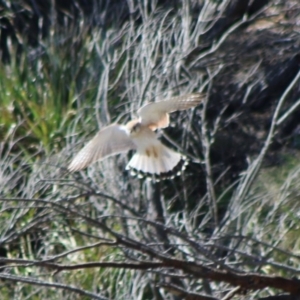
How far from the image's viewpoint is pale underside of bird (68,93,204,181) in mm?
5199

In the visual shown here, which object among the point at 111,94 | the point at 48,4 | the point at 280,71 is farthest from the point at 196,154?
the point at 48,4

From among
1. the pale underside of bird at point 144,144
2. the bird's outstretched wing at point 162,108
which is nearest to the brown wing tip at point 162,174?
the pale underside of bird at point 144,144

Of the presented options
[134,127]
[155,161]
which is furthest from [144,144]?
[134,127]

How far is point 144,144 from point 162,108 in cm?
39

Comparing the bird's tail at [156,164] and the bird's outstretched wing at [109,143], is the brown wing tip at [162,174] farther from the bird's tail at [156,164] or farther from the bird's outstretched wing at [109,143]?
the bird's outstretched wing at [109,143]

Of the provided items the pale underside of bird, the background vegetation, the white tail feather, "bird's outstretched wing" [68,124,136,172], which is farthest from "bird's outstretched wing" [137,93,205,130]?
the background vegetation

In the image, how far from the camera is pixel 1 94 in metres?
7.98

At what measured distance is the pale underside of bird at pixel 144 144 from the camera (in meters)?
5.20

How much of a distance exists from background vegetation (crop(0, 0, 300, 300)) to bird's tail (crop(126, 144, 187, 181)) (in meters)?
0.23

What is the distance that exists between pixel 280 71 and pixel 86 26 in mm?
1840

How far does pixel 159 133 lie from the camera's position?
6.48m

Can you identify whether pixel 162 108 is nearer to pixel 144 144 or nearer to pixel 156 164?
pixel 144 144

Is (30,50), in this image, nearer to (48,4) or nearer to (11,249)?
(48,4)

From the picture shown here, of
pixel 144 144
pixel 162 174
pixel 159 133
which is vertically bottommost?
pixel 162 174
